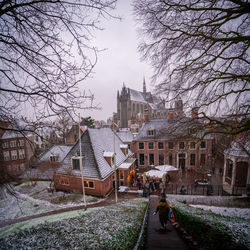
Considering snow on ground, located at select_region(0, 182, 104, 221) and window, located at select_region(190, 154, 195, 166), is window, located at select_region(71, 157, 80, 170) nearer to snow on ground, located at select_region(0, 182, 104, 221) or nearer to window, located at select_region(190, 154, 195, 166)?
snow on ground, located at select_region(0, 182, 104, 221)

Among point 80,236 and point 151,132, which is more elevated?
point 80,236

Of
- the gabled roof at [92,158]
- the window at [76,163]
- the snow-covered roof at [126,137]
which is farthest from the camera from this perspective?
the snow-covered roof at [126,137]

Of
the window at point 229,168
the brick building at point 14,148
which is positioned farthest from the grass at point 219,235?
the window at point 229,168

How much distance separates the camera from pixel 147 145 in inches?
1000

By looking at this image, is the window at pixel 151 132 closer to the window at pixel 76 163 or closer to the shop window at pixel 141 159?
the shop window at pixel 141 159

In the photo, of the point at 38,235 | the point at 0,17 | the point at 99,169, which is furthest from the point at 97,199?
the point at 0,17

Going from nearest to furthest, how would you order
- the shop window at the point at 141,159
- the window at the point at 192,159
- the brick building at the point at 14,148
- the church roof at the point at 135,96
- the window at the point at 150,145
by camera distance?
the brick building at the point at 14,148 → the window at the point at 192,159 → the window at the point at 150,145 → the shop window at the point at 141,159 → the church roof at the point at 135,96

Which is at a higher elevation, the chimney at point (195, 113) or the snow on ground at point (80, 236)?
the chimney at point (195, 113)

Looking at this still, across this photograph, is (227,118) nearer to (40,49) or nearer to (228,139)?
(228,139)

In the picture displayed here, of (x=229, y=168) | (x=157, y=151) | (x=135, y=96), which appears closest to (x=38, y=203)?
(x=157, y=151)

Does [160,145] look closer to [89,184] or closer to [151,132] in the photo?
[151,132]

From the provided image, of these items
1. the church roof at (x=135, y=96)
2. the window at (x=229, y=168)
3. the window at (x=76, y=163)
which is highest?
the church roof at (x=135, y=96)

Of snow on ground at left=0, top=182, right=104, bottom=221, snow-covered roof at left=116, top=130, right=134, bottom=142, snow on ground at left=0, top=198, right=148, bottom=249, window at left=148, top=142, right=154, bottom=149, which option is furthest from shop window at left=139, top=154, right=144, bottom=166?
snow on ground at left=0, top=198, right=148, bottom=249

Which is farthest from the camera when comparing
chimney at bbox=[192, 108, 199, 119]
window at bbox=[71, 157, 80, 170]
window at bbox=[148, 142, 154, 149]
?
window at bbox=[148, 142, 154, 149]
